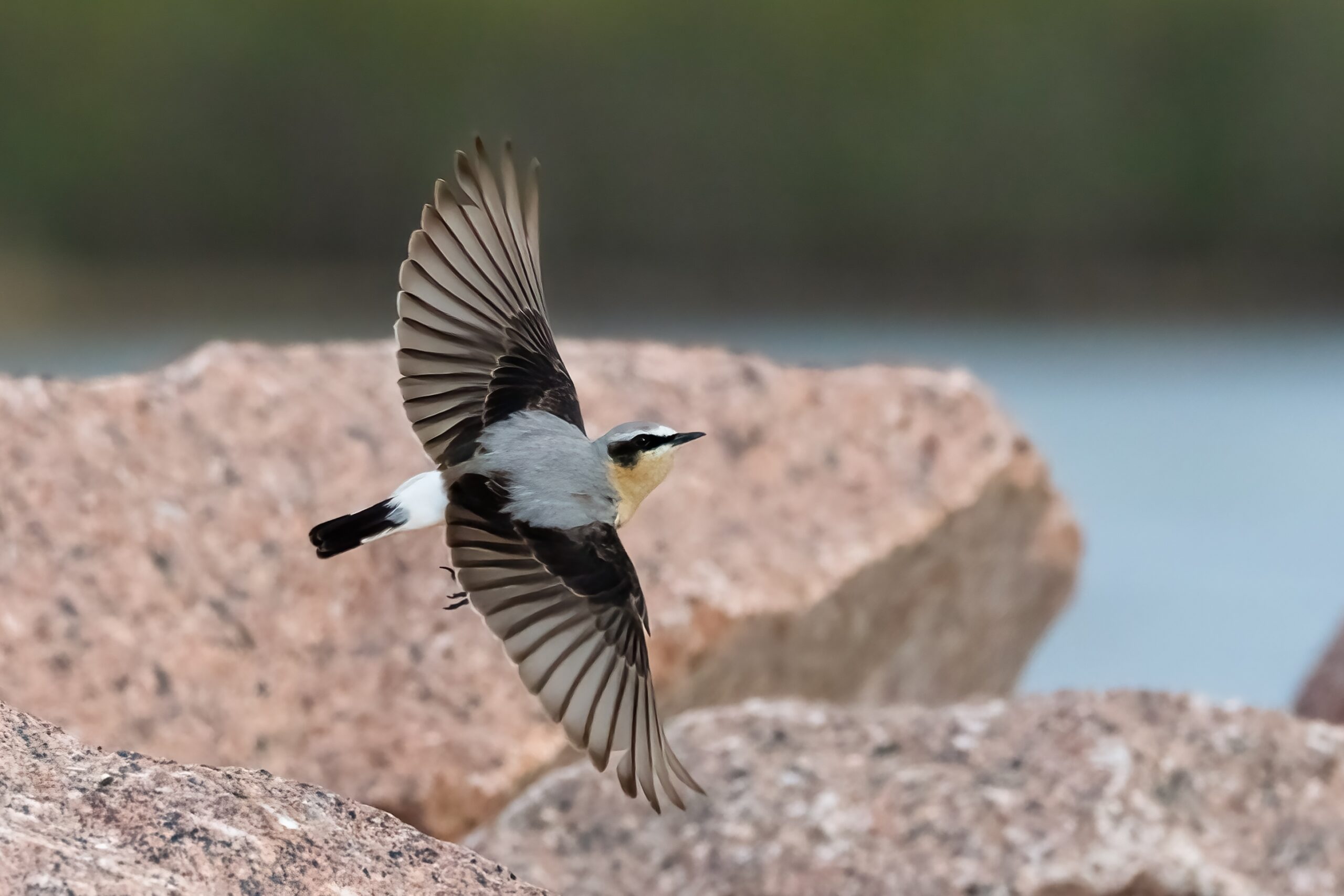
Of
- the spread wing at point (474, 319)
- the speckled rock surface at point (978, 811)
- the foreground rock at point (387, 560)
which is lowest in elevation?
the speckled rock surface at point (978, 811)

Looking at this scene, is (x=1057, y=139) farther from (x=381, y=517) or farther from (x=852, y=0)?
(x=381, y=517)

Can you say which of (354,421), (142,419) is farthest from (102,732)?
(354,421)

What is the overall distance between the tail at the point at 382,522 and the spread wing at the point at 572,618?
0.02 metres

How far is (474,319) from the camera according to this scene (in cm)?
146

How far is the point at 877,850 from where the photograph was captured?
1608 mm

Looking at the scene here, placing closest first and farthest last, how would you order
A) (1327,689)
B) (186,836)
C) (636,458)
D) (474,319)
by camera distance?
(186,836) → (636,458) → (474,319) → (1327,689)

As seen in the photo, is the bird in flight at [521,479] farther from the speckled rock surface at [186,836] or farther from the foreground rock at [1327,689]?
the foreground rock at [1327,689]

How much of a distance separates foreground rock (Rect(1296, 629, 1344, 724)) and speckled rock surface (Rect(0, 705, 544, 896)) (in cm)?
213

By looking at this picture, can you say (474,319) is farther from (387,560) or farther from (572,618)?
(387,560)

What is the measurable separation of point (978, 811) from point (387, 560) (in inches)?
38.7

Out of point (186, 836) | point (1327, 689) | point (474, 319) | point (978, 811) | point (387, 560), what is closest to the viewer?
point (186, 836)

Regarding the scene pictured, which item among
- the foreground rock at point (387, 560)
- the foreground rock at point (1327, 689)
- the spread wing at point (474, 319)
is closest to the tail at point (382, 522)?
the spread wing at point (474, 319)

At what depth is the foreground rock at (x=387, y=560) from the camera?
1.94 metres

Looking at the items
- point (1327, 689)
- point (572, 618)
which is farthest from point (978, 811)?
point (1327, 689)
